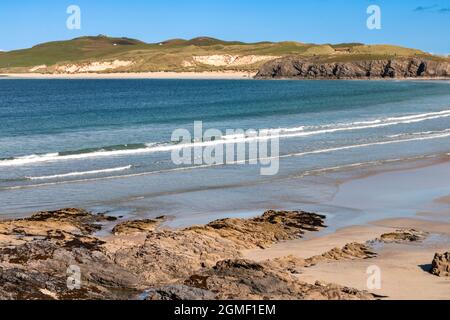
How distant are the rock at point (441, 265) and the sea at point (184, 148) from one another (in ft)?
25.1

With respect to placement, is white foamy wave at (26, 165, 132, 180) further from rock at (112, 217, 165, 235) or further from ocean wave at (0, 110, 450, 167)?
rock at (112, 217, 165, 235)

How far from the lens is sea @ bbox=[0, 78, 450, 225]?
2377 cm

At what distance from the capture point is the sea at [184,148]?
2377 centimetres

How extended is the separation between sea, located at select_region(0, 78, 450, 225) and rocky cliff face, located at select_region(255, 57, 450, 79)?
332 feet

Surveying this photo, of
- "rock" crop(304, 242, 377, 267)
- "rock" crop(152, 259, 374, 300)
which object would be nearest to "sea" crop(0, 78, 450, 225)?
"rock" crop(304, 242, 377, 267)

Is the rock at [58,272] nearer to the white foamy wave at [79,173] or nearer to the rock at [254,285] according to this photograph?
the rock at [254,285]

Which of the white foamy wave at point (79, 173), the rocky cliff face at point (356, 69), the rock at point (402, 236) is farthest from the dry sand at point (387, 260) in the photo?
the rocky cliff face at point (356, 69)

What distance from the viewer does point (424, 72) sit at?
16850 cm

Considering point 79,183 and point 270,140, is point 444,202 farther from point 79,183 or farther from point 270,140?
point 270,140

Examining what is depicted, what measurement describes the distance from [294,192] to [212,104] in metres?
59.4

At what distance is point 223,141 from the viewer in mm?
42500

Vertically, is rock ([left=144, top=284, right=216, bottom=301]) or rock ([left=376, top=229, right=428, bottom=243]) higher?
rock ([left=144, top=284, right=216, bottom=301])

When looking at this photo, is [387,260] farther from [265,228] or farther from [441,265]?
[265,228]
